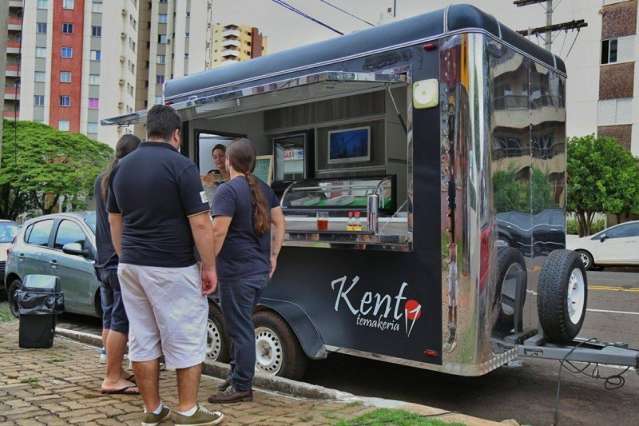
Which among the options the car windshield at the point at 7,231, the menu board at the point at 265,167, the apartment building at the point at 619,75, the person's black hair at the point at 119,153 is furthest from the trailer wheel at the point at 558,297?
the apartment building at the point at 619,75

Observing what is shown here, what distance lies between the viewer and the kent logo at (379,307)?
4.67m

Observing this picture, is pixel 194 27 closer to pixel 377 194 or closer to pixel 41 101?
pixel 41 101

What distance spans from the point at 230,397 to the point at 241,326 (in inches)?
19.2

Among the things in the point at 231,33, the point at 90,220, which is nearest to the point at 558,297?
the point at 90,220

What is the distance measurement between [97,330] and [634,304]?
862 cm

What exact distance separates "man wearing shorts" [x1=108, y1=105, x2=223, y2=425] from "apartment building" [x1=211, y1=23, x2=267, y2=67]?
429 feet

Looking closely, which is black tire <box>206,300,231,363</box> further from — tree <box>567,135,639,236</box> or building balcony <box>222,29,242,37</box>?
building balcony <box>222,29,242,37</box>

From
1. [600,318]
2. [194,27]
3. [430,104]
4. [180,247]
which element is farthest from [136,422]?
[194,27]

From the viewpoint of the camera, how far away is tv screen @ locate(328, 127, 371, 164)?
6.67 m

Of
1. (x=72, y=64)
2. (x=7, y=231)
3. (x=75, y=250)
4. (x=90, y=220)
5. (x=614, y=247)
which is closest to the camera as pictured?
(x=75, y=250)

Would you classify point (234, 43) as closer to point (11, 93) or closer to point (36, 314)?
point (11, 93)

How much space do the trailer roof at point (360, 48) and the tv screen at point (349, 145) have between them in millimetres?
1410

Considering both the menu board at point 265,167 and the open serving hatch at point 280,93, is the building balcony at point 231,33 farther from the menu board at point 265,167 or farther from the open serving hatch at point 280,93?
the open serving hatch at point 280,93

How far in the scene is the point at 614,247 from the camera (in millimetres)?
16547
